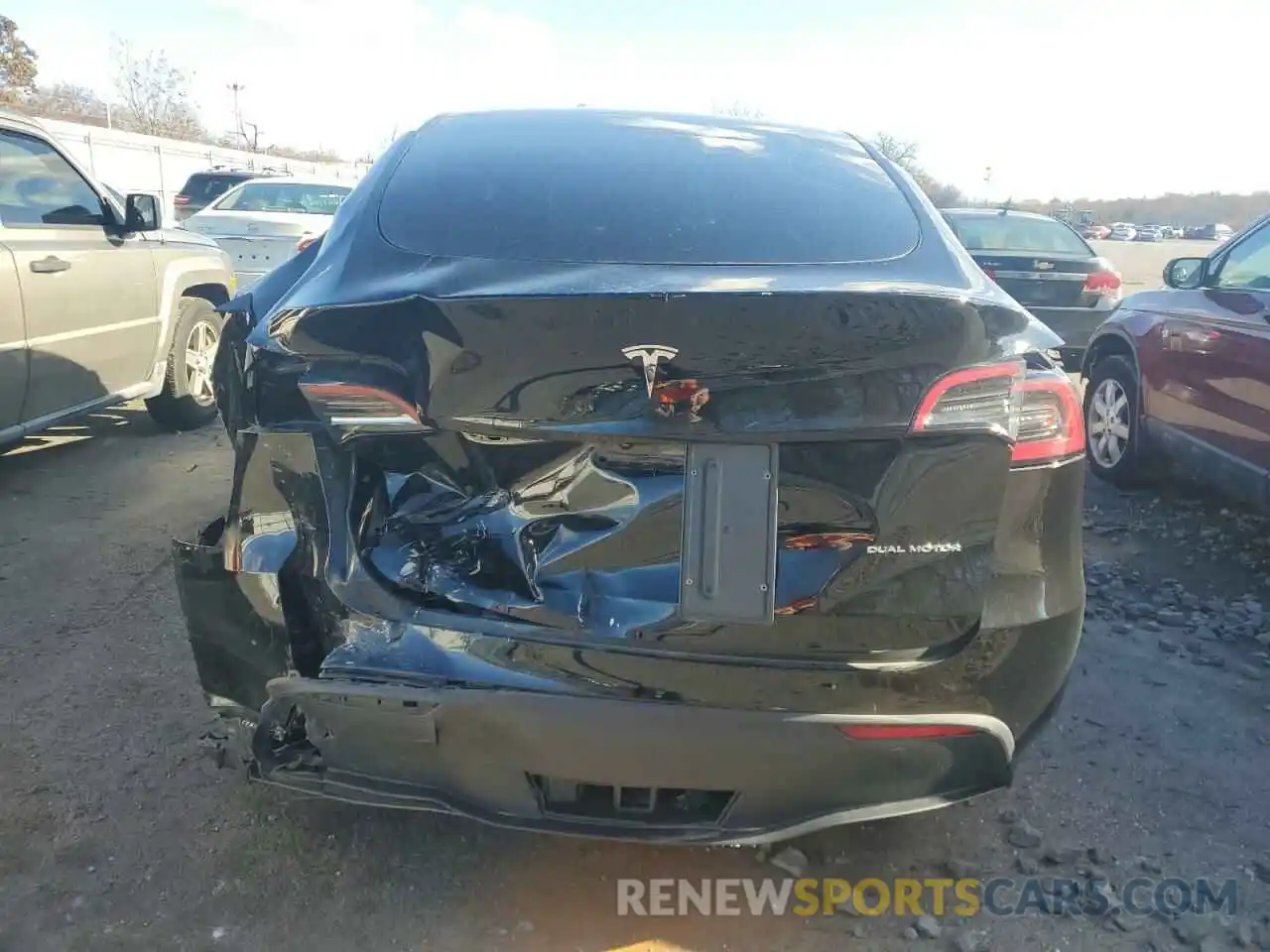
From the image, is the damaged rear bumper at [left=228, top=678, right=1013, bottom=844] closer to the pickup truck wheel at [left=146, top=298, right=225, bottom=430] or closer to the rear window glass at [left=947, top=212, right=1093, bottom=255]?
the pickup truck wheel at [left=146, top=298, right=225, bottom=430]

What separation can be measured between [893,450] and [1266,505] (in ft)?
10.4

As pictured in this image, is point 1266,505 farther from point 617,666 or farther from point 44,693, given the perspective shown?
point 44,693

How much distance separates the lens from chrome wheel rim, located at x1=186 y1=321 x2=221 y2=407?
6.62m

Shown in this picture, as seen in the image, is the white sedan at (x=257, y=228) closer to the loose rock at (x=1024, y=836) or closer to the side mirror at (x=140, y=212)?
the side mirror at (x=140, y=212)

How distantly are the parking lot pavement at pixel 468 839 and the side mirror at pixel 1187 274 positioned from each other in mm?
1914

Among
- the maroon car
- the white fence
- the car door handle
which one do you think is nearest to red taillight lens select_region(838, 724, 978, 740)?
the maroon car

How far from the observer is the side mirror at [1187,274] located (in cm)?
504

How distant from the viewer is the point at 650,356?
1969 mm

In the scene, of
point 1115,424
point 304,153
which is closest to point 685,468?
point 1115,424

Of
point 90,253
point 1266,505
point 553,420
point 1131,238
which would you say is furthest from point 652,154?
point 1131,238

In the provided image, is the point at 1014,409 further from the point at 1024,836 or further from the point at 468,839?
the point at 468,839

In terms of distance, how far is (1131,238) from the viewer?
58.8 meters

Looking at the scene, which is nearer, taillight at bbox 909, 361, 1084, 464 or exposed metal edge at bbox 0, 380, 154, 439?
taillight at bbox 909, 361, 1084, 464

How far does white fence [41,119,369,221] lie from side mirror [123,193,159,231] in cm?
1820
